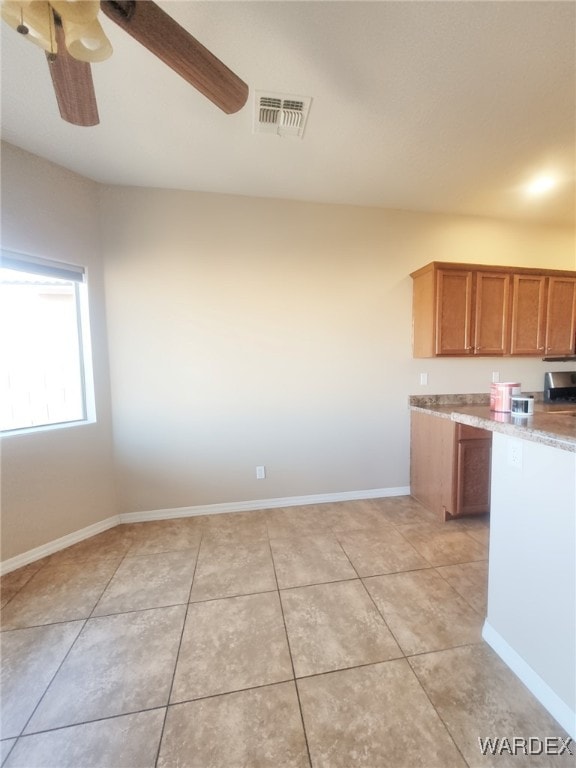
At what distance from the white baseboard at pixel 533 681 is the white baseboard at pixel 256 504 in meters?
1.45

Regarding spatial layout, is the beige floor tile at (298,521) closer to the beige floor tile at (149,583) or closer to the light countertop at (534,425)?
the beige floor tile at (149,583)

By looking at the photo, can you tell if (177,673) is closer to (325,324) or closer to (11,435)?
(11,435)

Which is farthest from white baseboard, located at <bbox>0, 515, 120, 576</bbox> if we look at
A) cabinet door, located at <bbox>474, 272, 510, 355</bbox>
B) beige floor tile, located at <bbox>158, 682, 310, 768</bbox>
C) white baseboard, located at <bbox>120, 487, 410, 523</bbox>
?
cabinet door, located at <bbox>474, 272, 510, 355</bbox>

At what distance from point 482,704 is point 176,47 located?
8.52 feet

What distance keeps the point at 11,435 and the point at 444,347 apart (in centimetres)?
340

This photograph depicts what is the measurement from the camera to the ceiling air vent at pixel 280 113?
1.55 m

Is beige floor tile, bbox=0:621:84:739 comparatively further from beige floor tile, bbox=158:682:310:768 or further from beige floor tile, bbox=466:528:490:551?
beige floor tile, bbox=466:528:490:551

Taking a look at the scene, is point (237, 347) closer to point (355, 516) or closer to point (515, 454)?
point (355, 516)

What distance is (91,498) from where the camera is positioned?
2.32m

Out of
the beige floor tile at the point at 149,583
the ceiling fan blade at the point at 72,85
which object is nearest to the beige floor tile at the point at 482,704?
the beige floor tile at the point at 149,583

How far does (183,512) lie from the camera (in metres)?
2.56

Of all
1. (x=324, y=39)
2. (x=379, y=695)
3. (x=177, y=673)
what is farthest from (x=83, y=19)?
(x=379, y=695)

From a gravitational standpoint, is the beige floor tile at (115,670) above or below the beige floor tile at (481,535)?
below

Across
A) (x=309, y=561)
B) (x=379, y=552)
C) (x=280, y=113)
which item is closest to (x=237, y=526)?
(x=309, y=561)
